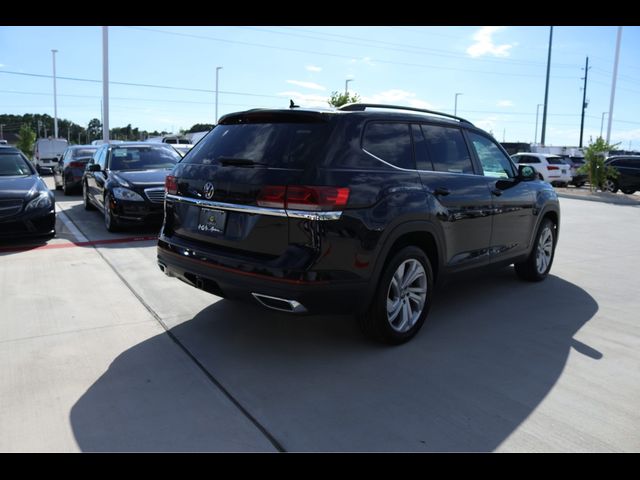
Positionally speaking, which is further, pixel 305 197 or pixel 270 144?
pixel 270 144

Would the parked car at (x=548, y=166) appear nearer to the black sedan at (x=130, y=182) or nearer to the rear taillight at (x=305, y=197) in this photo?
the black sedan at (x=130, y=182)

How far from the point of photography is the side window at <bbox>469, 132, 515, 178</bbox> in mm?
5188

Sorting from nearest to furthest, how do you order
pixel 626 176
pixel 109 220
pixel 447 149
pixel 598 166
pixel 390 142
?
pixel 390 142, pixel 447 149, pixel 109 220, pixel 598 166, pixel 626 176

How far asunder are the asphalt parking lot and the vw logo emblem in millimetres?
1133

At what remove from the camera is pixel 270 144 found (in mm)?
3787

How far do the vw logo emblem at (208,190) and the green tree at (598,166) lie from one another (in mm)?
21328

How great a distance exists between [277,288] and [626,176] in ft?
75.0

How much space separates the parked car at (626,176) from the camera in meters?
22.0

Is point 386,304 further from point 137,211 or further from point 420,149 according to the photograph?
point 137,211

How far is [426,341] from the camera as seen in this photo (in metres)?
4.29

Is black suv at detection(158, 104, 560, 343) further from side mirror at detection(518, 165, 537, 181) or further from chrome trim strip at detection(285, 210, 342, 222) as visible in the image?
side mirror at detection(518, 165, 537, 181)

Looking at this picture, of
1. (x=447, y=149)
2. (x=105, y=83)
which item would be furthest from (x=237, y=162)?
(x=105, y=83)

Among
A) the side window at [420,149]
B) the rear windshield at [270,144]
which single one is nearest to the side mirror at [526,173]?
the side window at [420,149]

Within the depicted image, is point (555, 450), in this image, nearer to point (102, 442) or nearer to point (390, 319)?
point (390, 319)
